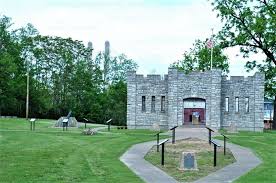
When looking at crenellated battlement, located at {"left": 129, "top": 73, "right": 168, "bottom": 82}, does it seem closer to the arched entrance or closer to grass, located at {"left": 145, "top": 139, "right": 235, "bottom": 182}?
the arched entrance

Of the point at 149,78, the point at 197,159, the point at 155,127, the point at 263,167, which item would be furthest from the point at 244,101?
the point at 263,167

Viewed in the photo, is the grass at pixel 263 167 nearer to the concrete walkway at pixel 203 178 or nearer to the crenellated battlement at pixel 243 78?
the concrete walkway at pixel 203 178

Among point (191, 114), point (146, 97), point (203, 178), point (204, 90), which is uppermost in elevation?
point (204, 90)

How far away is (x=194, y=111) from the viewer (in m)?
44.9

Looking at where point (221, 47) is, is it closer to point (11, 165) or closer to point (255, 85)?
point (255, 85)

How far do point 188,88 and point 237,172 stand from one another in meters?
27.7

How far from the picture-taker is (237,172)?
16.6 meters

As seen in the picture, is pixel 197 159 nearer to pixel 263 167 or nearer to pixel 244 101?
pixel 263 167

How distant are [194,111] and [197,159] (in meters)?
24.8

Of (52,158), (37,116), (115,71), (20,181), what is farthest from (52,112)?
(20,181)

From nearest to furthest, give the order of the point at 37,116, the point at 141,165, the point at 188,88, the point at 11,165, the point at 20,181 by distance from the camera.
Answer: the point at 20,181, the point at 11,165, the point at 141,165, the point at 188,88, the point at 37,116

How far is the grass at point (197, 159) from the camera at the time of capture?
52.6ft

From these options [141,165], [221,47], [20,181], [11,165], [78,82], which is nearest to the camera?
[20,181]

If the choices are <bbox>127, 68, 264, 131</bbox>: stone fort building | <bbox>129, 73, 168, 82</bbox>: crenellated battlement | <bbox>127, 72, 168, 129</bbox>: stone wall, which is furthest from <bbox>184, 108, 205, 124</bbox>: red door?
<bbox>129, 73, 168, 82</bbox>: crenellated battlement
